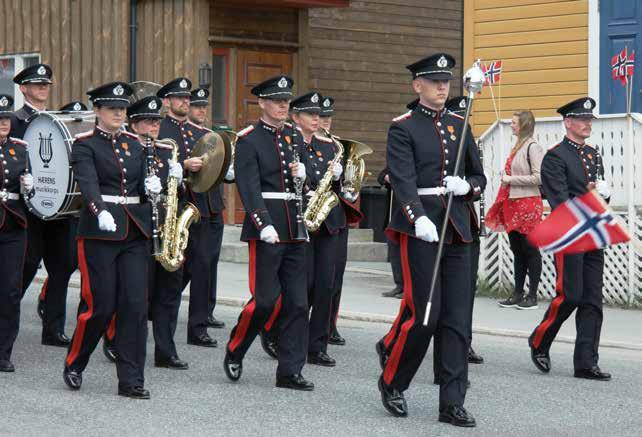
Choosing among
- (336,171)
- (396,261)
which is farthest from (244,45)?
(336,171)

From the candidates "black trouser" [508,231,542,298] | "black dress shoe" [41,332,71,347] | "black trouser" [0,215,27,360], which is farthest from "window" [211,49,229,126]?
"black trouser" [0,215,27,360]

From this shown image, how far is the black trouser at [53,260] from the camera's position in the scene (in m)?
11.9

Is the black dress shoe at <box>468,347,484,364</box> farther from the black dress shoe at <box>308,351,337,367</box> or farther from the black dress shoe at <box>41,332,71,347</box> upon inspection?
the black dress shoe at <box>41,332,71,347</box>

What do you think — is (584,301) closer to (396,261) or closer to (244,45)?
(396,261)

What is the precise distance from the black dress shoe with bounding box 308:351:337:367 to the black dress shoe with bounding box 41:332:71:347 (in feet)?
7.09

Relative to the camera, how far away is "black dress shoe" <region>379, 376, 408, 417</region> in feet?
29.2

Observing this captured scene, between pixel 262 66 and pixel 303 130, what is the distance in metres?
10.0

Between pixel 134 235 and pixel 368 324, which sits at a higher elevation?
pixel 134 235

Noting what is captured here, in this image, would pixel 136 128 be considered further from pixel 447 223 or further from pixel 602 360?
pixel 602 360

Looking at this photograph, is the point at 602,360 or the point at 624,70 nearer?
the point at 602,360

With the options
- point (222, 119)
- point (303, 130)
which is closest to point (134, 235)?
Result: point (303, 130)

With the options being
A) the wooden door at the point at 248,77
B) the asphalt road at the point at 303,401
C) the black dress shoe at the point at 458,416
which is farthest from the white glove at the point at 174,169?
the wooden door at the point at 248,77

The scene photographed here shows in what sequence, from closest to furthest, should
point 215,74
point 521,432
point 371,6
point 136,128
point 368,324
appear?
point 521,432
point 136,128
point 368,324
point 215,74
point 371,6

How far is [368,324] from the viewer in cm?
1389
